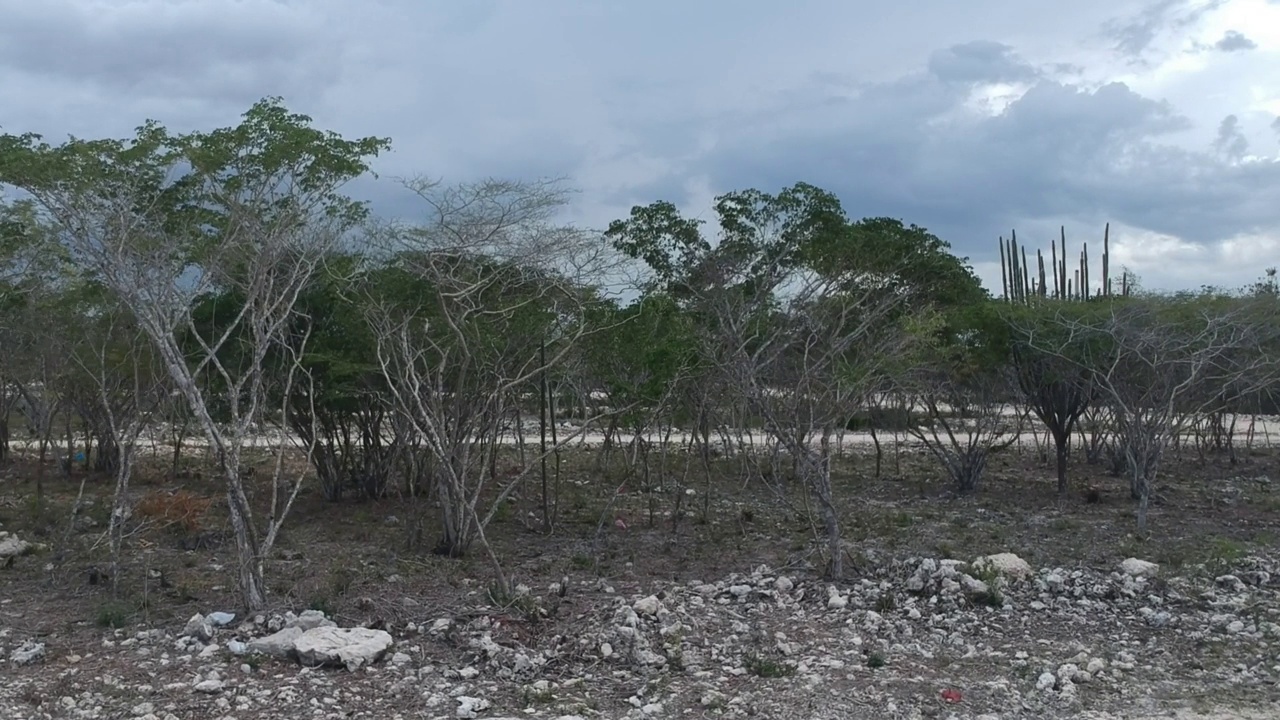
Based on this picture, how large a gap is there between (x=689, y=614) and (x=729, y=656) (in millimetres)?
1036

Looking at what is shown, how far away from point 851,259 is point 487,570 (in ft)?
21.2

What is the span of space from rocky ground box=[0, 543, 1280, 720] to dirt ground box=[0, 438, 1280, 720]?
26mm

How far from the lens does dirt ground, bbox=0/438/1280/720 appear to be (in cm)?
741

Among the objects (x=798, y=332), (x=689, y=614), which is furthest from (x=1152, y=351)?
(x=689, y=614)

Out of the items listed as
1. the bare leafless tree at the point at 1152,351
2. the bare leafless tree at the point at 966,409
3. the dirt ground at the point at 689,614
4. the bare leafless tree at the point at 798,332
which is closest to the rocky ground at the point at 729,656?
the dirt ground at the point at 689,614

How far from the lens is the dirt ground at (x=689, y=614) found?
24.3 ft

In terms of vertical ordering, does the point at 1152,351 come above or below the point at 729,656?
above

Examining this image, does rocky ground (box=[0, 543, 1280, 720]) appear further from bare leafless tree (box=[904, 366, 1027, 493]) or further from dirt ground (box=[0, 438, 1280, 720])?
bare leafless tree (box=[904, 366, 1027, 493])

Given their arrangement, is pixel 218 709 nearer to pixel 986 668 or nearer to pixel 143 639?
pixel 143 639

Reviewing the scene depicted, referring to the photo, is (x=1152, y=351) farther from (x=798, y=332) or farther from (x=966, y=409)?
(x=966, y=409)

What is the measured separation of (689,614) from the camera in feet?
30.5

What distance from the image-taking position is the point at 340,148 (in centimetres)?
1114

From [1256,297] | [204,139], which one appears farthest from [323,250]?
[1256,297]

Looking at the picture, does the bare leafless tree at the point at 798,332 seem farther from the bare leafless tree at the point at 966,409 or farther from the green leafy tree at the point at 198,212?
the green leafy tree at the point at 198,212
